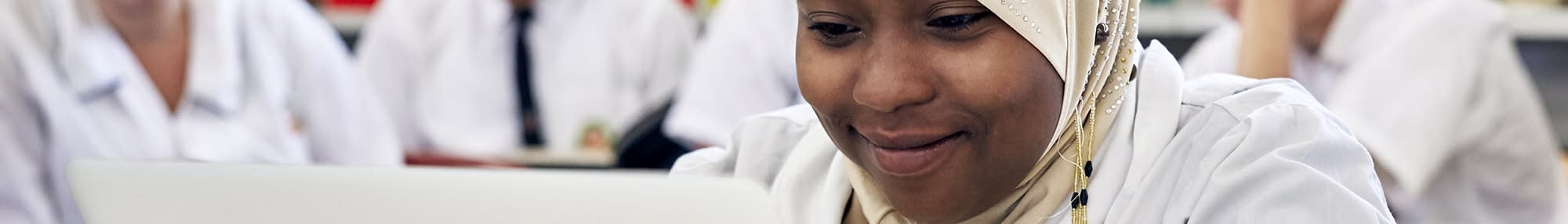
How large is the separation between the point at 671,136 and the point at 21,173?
2.92 ft

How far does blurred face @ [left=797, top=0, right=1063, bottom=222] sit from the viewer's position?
74 centimetres

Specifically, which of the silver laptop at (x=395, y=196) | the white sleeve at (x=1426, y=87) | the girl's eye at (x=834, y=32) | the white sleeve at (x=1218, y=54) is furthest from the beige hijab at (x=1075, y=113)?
the white sleeve at (x=1426, y=87)

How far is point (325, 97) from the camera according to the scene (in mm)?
2219

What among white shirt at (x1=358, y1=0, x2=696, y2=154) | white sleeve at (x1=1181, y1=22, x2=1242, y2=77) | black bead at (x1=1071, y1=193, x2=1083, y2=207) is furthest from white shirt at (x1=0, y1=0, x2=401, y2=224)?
black bead at (x1=1071, y1=193, x2=1083, y2=207)

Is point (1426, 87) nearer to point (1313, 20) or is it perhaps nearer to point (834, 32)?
point (1313, 20)

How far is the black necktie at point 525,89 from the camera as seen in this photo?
3.19 meters

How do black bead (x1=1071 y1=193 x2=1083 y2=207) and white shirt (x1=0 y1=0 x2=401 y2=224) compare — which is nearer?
black bead (x1=1071 y1=193 x2=1083 y2=207)

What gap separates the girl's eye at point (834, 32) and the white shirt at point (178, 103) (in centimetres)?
149

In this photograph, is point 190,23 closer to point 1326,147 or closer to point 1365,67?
point 1365,67

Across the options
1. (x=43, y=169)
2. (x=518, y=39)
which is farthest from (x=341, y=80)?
(x=518, y=39)

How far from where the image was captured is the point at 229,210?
626 mm

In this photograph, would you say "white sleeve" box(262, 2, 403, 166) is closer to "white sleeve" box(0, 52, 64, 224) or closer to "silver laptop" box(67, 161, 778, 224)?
"white sleeve" box(0, 52, 64, 224)

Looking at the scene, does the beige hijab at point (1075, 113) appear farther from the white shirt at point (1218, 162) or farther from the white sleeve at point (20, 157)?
the white sleeve at point (20, 157)

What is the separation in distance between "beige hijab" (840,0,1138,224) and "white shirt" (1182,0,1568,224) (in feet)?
4.17
